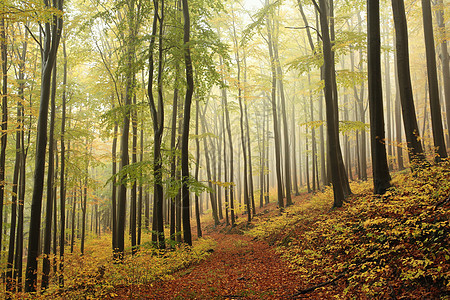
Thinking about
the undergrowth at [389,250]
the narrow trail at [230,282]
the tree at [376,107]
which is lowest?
the narrow trail at [230,282]

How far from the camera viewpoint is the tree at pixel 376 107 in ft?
22.9

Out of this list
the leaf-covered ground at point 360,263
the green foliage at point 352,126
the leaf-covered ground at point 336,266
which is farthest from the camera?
the green foliage at point 352,126

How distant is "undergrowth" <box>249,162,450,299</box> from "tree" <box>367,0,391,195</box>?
470 millimetres

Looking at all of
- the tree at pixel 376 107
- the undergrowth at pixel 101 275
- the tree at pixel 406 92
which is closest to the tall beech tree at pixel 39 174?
the undergrowth at pixel 101 275

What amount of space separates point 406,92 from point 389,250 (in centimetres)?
567

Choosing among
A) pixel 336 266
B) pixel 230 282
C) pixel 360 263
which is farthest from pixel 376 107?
pixel 230 282

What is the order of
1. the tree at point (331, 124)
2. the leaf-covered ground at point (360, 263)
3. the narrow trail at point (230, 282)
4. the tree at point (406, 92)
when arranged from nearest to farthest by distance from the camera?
the leaf-covered ground at point (360, 263) < the narrow trail at point (230, 282) < the tree at point (406, 92) < the tree at point (331, 124)

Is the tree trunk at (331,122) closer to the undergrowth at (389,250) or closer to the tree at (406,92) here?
the undergrowth at (389,250)

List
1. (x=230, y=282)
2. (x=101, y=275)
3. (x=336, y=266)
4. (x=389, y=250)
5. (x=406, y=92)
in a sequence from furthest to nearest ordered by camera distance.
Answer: (x=406, y=92), (x=101, y=275), (x=230, y=282), (x=336, y=266), (x=389, y=250)

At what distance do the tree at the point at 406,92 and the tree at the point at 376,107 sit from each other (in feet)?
3.61

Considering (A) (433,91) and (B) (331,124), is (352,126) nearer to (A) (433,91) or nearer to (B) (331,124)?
(B) (331,124)

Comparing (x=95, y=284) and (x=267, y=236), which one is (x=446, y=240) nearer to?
(x=95, y=284)

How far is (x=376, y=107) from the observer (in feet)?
23.0

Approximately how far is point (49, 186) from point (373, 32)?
45.6 ft
